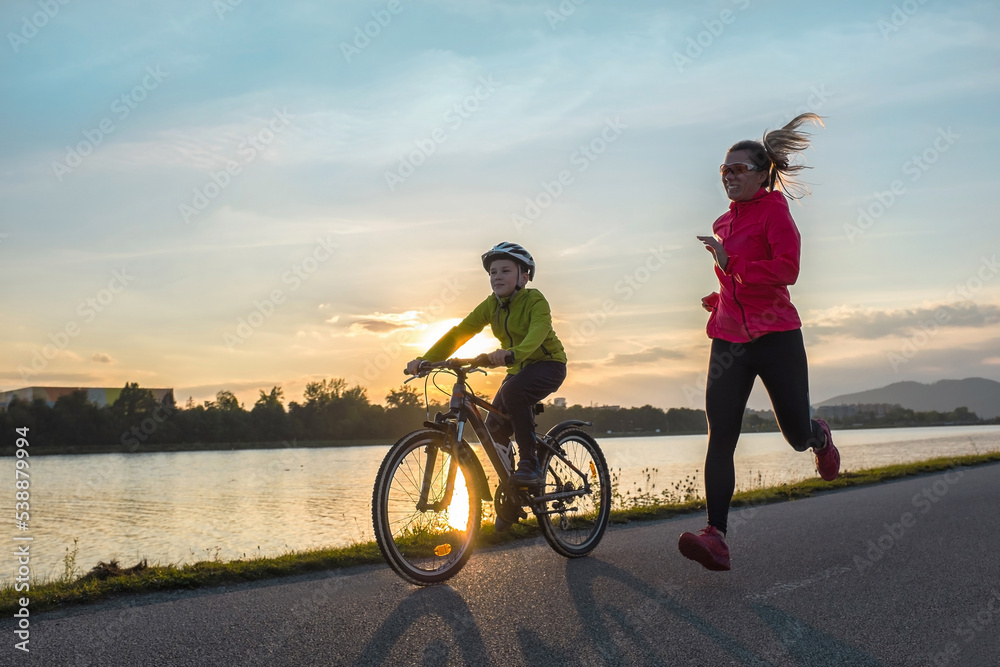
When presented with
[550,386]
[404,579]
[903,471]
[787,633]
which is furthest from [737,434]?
[903,471]

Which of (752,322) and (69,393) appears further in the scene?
(69,393)

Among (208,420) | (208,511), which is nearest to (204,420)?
(208,420)

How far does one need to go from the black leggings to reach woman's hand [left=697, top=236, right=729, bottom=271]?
0.55 m

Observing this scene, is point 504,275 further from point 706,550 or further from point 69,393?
point 69,393

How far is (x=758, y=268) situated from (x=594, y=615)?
83.7 inches

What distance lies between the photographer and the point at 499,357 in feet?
16.0

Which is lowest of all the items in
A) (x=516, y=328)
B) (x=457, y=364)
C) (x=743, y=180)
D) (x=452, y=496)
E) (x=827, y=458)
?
(x=452, y=496)

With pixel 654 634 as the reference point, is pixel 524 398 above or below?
above

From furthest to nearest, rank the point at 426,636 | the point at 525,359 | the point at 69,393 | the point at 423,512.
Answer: the point at 69,393
the point at 525,359
the point at 423,512
the point at 426,636

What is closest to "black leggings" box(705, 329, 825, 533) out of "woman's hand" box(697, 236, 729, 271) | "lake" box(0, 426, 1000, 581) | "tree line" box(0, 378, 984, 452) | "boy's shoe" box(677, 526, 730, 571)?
"boy's shoe" box(677, 526, 730, 571)

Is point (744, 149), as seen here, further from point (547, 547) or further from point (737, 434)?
point (547, 547)

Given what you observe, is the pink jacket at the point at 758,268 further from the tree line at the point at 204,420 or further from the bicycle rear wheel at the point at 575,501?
the tree line at the point at 204,420

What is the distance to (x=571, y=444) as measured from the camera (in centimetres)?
635

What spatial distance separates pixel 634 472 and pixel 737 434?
20129 millimetres
